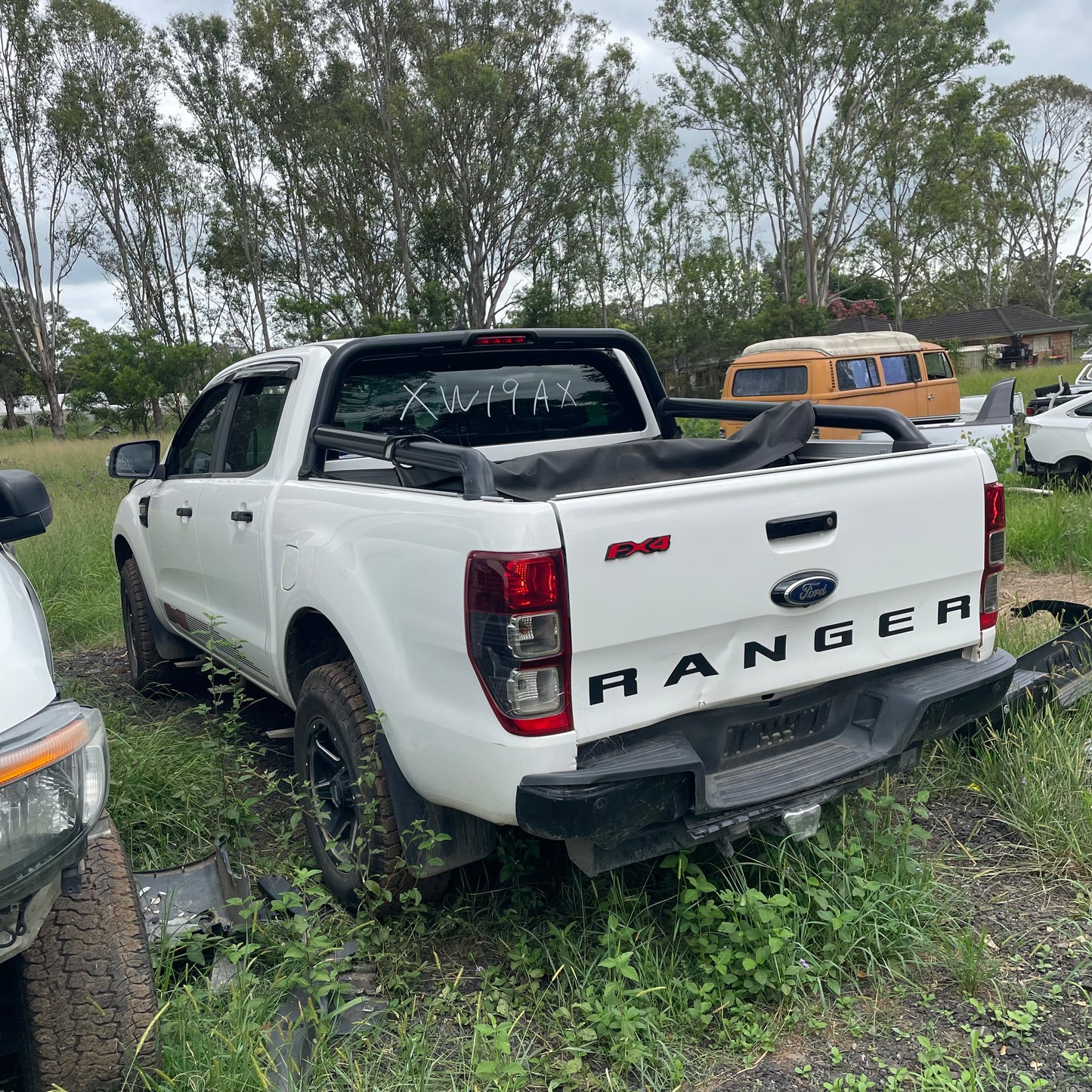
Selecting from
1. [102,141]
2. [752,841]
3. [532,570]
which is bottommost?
[752,841]

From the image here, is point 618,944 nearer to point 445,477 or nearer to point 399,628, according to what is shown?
point 399,628

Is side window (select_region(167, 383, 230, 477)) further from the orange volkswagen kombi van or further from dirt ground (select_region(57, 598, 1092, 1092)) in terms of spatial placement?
the orange volkswagen kombi van

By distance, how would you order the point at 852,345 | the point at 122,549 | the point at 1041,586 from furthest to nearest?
1. the point at 852,345
2. the point at 1041,586
3. the point at 122,549

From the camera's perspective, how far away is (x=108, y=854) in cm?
237

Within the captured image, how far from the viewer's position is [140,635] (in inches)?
213

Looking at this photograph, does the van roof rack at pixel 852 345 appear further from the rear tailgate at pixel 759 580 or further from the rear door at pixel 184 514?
the rear tailgate at pixel 759 580

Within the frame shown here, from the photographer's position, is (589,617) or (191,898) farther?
(191,898)

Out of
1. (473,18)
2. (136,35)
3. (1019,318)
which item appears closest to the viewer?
(473,18)

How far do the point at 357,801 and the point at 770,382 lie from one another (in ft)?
45.0

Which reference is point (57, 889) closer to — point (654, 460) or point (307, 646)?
point (307, 646)

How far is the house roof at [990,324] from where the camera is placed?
5512cm

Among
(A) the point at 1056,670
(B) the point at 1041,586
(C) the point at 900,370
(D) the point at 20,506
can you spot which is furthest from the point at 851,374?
(D) the point at 20,506

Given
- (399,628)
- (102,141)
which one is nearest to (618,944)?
(399,628)

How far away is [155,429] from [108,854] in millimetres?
30411
